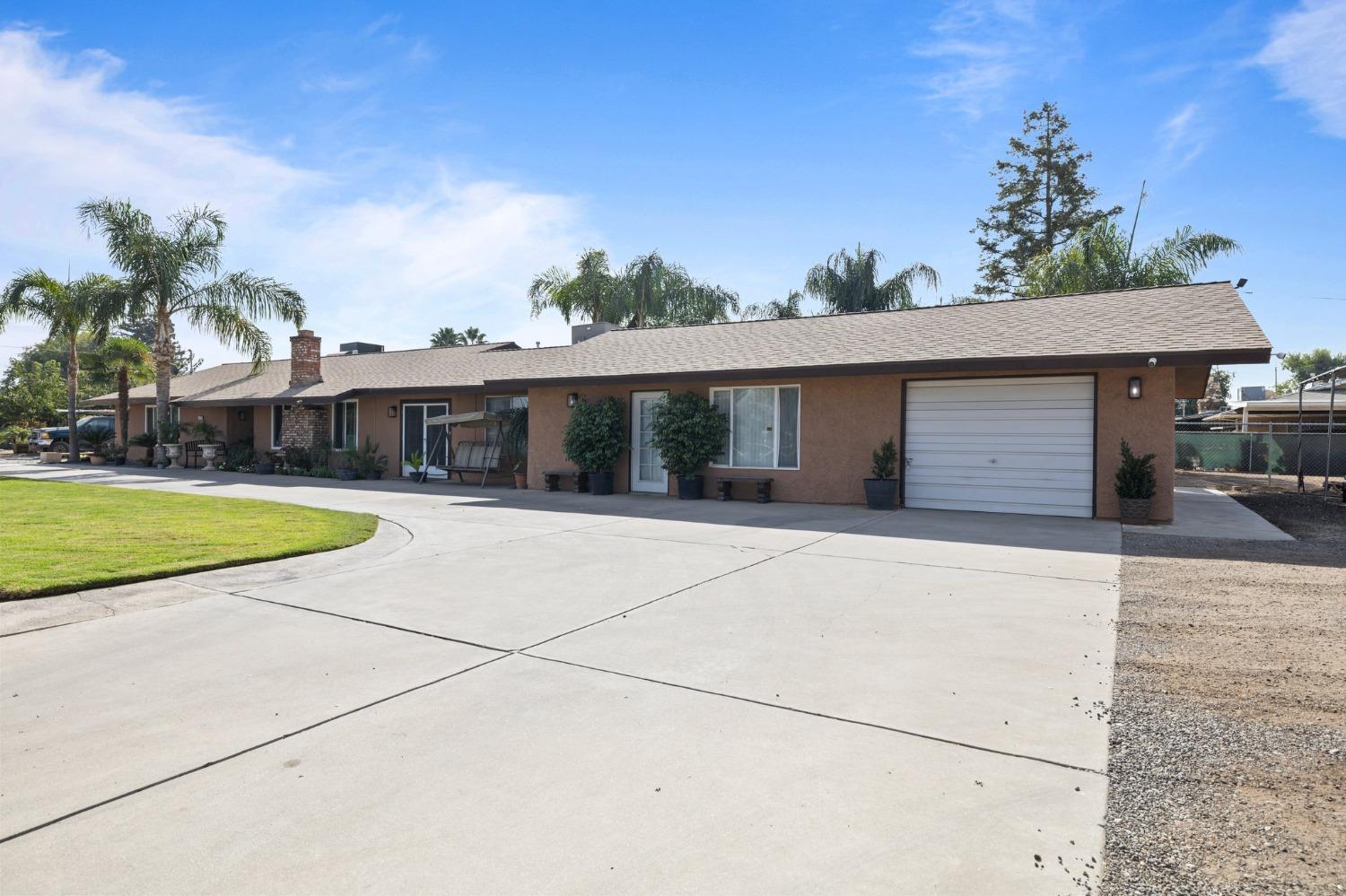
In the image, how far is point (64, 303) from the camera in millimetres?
22125

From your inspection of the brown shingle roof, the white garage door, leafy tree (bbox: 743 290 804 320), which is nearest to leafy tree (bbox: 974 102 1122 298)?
leafy tree (bbox: 743 290 804 320)

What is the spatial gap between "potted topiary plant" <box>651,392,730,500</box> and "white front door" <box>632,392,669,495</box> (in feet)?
3.01

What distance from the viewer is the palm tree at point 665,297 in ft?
97.1

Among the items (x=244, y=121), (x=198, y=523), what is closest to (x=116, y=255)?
(x=244, y=121)

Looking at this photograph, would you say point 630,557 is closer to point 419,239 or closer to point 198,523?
point 198,523

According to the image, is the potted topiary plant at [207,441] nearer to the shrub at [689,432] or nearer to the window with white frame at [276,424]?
the window with white frame at [276,424]

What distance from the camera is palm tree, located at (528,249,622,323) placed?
1180 inches

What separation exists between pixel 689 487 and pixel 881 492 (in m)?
3.70

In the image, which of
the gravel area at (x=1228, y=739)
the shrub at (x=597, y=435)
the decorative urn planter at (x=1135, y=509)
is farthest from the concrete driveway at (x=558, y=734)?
the shrub at (x=597, y=435)

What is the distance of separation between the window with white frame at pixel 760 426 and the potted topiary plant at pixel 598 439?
2.09 m

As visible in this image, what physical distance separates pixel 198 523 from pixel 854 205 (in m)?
19.2

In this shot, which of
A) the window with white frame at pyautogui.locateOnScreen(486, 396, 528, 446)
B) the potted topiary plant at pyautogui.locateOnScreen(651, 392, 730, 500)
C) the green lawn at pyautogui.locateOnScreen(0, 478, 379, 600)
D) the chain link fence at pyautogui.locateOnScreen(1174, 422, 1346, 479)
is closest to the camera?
the green lawn at pyautogui.locateOnScreen(0, 478, 379, 600)

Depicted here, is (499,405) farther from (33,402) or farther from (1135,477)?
(33,402)

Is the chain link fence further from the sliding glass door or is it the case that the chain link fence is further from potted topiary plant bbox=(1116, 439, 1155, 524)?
the sliding glass door
